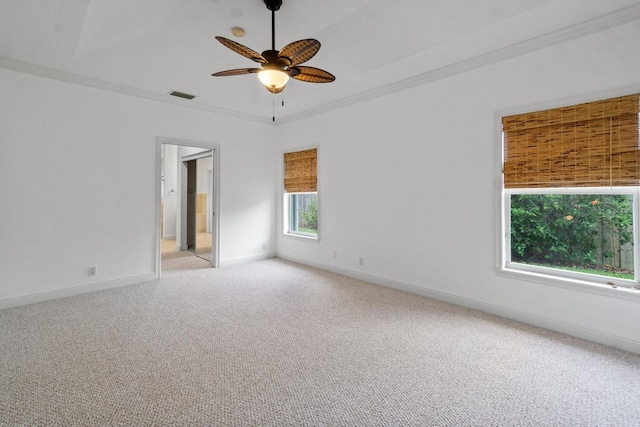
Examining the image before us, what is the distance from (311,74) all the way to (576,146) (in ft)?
8.04

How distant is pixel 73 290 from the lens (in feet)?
12.2

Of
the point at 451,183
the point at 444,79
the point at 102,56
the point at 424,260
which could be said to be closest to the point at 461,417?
the point at 424,260

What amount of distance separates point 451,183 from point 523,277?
1220 millimetres

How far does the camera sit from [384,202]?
13.6 feet

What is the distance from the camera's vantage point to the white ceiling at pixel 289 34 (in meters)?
2.41

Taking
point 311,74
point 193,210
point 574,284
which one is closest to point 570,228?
point 574,284

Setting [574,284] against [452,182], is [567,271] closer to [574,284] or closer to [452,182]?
[574,284]

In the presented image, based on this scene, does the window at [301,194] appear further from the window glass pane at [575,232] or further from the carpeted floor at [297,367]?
the window glass pane at [575,232]

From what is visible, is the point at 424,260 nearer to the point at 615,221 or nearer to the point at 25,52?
the point at 615,221

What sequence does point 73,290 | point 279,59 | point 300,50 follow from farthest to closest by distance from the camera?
1. point 73,290
2. point 279,59
3. point 300,50

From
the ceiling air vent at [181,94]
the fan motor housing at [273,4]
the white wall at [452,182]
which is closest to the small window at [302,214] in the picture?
the white wall at [452,182]

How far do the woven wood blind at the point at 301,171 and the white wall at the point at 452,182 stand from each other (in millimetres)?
201

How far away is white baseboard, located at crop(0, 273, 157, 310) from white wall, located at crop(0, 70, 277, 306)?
0.04 ft

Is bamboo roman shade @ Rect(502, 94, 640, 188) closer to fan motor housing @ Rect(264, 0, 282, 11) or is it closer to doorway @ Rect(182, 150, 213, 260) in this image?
fan motor housing @ Rect(264, 0, 282, 11)
